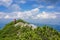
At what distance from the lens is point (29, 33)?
28047 mm

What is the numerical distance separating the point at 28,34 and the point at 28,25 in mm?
7478

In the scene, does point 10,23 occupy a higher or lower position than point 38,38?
higher

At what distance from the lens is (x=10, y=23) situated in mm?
37812

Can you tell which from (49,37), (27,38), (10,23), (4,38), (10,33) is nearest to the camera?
(27,38)

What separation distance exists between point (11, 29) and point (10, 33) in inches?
57.9

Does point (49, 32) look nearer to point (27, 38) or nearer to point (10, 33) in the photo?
point (27, 38)

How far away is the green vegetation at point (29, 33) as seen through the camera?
2762 centimetres

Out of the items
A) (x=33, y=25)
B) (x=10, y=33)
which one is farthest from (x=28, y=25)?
(x=10, y=33)

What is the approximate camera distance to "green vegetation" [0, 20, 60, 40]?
1088 inches

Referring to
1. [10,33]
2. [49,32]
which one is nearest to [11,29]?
[10,33]

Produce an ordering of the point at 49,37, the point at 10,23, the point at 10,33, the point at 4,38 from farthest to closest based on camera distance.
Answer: the point at 10,23 < the point at 10,33 < the point at 4,38 < the point at 49,37

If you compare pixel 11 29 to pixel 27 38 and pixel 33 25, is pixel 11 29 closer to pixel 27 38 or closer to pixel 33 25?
pixel 33 25

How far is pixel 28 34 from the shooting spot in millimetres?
27719

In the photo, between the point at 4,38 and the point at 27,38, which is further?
the point at 4,38
